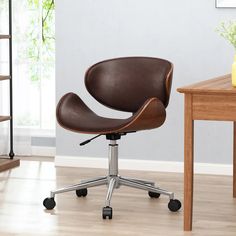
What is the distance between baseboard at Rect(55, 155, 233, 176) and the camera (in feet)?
19.2

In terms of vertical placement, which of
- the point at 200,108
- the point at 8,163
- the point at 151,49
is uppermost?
the point at 151,49

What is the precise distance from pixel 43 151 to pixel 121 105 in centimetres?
159

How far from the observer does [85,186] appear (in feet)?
16.0

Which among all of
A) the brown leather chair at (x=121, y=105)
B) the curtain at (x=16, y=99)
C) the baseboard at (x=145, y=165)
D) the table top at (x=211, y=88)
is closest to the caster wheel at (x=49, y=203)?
the brown leather chair at (x=121, y=105)

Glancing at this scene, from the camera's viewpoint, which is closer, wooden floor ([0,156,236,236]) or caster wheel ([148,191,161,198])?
wooden floor ([0,156,236,236])

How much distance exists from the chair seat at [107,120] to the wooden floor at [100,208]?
1.59 ft

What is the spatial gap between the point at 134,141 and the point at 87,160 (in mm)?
411

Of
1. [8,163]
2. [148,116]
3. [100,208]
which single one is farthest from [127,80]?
[8,163]

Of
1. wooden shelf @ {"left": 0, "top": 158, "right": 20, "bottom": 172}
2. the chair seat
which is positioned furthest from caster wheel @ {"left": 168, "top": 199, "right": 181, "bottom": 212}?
wooden shelf @ {"left": 0, "top": 158, "right": 20, "bottom": 172}

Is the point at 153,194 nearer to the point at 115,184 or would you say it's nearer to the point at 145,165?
the point at 115,184

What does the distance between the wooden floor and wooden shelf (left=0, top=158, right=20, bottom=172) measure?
0.41 feet

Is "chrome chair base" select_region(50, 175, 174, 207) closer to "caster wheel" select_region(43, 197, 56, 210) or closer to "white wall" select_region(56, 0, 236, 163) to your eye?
"caster wheel" select_region(43, 197, 56, 210)

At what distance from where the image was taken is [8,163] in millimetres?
6023

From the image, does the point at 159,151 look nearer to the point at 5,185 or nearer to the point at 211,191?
the point at 211,191
